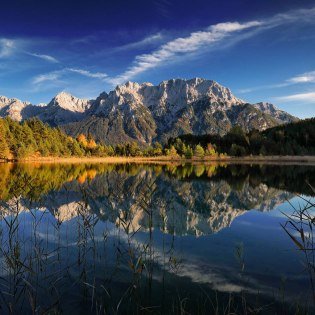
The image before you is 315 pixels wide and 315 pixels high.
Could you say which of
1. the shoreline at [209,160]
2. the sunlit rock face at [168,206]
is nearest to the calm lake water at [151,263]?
the sunlit rock face at [168,206]

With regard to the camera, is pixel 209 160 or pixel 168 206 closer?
pixel 168 206

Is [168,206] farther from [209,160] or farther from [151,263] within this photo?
[209,160]

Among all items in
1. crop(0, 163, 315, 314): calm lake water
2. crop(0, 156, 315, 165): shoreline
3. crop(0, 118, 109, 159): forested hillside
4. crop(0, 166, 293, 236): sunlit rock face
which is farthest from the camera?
crop(0, 156, 315, 165): shoreline

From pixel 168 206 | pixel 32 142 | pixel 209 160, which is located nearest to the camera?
pixel 168 206

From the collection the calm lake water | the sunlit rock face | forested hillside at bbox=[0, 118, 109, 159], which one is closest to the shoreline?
forested hillside at bbox=[0, 118, 109, 159]

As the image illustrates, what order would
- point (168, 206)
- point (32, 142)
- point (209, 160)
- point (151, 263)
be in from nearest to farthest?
point (151, 263), point (168, 206), point (32, 142), point (209, 160)

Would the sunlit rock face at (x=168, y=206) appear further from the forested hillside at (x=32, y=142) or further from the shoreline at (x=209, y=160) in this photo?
the shoreline at (x=209, y=160)

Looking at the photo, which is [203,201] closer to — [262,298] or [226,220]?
[226,220]

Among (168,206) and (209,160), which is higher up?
(209,160)

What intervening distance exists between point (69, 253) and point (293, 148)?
201 meters

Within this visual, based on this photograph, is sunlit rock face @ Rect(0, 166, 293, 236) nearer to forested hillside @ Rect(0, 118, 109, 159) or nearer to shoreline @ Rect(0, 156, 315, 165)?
forested hillside @ Rect(0, 118, 109, 159)

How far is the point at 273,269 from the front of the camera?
1430 cm

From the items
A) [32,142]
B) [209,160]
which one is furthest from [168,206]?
[209,160]

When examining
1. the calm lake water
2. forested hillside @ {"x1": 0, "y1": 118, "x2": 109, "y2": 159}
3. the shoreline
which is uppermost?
forested hillside @ {"x1": 0, "y1": 118, "x2": 109, "y2": 159}
